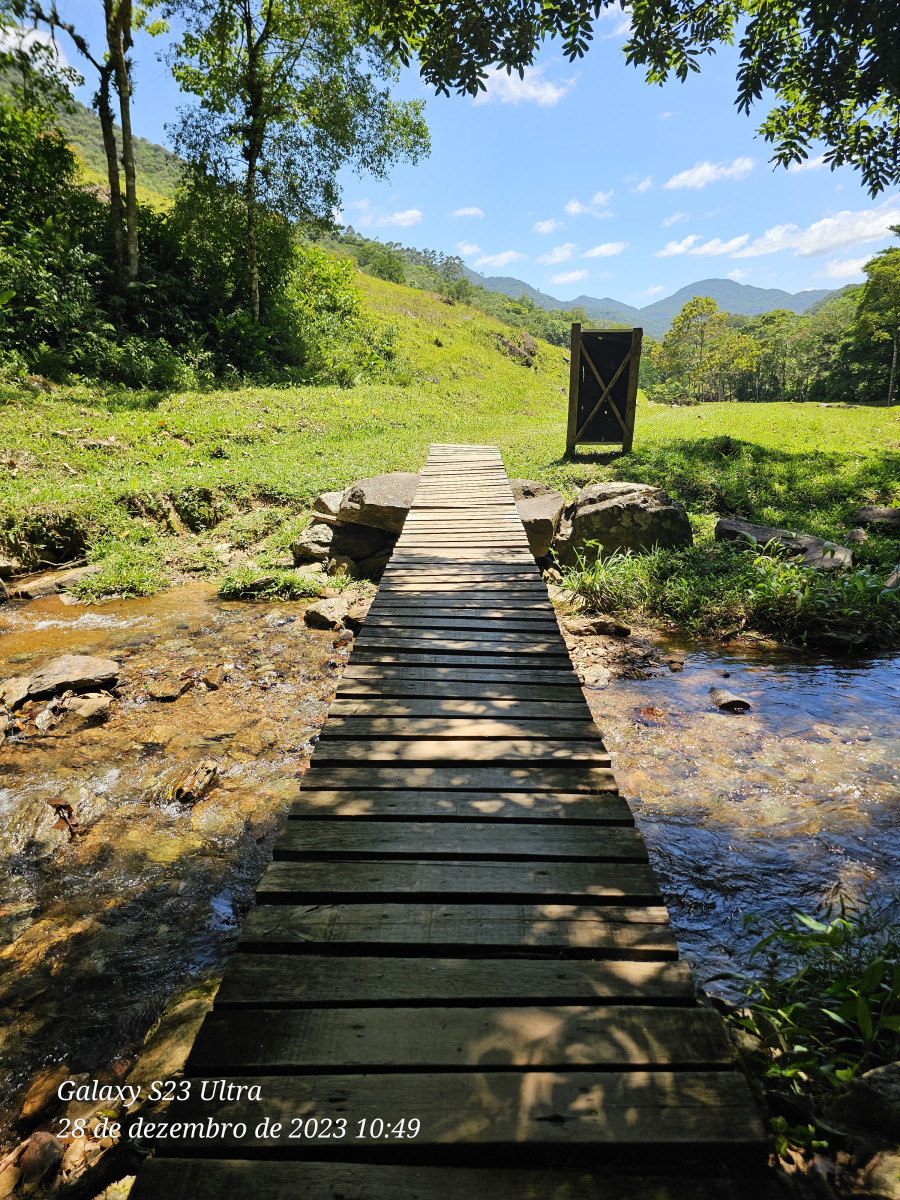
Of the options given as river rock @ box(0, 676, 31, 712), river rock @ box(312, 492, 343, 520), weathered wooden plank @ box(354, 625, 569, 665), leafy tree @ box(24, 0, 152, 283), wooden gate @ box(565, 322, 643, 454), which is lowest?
river rock @ box(0, 676, 31, 712)

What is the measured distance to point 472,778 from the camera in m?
2.96

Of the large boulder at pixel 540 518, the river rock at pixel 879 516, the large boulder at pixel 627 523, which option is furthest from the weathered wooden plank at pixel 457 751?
the river rock at pixel 879 516

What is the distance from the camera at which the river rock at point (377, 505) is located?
328 inches

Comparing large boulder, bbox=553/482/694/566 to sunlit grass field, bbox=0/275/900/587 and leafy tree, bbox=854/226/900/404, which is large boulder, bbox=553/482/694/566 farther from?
leafy tree, bbox=854/226/900/404

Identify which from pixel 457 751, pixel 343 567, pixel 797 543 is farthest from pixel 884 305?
pixel 457 751

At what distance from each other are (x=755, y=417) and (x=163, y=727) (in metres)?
16.6

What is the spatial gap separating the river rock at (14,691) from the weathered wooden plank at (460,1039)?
430 centimetres

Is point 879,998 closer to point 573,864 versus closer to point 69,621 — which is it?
point 573,864

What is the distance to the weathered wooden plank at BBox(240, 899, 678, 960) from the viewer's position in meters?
1.87

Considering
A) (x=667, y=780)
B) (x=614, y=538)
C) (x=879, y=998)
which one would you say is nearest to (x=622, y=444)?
(x=614, y=538)

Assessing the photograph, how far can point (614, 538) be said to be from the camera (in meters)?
8.45

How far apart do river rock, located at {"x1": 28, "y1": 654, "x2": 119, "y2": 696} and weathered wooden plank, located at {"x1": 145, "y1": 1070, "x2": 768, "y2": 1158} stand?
4.47m

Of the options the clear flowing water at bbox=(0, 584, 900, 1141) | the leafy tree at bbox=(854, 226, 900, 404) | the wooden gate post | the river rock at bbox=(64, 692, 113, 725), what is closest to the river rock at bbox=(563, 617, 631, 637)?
the clear flowing water at bbox=(0, 584, 900, 1141)

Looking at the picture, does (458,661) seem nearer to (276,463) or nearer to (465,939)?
(465,939)
